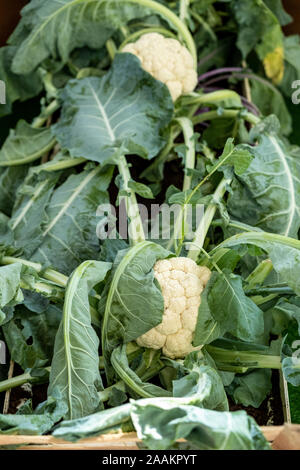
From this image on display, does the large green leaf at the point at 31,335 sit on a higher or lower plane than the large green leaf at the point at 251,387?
higher

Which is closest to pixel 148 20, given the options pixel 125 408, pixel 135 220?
pixel 135 220

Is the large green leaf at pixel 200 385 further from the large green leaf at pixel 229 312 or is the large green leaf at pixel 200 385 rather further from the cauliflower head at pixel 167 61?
the cauliflower head at pixel 167 61

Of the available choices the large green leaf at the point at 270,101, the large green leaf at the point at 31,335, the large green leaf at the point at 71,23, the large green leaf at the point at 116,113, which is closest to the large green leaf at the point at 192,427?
the large green leaf at the point at 31,335

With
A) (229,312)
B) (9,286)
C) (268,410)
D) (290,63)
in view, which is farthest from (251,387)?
(290,63)

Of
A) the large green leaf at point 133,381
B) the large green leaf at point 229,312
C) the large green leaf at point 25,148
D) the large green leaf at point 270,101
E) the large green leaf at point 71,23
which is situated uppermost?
the large green leaf at point 71,23

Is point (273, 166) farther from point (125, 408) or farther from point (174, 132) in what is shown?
point (125, 408)

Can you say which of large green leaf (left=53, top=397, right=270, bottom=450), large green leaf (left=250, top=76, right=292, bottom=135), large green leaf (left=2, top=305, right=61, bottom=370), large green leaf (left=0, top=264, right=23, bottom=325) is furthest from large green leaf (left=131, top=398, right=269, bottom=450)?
large green leaf (left=250, top=76, right=292, bottom=135)

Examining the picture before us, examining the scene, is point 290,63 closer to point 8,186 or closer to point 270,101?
point 270,101
